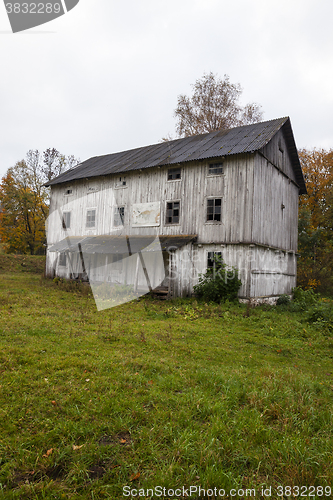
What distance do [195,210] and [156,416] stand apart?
13775 millimetres

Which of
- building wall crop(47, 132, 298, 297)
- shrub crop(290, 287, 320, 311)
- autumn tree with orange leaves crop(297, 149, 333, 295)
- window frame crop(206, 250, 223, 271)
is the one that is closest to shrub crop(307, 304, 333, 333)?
shrub crop(290, 287, 320, 311)

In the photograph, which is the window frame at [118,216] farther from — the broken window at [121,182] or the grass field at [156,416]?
the grass field at [156,416]

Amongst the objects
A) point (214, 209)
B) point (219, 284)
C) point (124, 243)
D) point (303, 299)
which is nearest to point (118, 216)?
point (124, 243)

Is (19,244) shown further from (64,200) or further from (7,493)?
(7,493)

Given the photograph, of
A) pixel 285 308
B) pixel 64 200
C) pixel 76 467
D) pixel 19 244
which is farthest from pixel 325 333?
pixel 19 244

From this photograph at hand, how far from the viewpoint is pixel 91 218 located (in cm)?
2169

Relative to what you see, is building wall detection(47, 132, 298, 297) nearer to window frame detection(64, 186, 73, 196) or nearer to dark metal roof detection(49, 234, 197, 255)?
dark metal roof detection(49, 234, 197, 255)

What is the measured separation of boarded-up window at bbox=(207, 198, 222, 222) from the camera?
1623 centimetres

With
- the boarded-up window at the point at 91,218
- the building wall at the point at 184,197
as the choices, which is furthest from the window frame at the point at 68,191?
the boarded-up window at the point at 91,218

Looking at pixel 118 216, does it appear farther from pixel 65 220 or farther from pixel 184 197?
pixel 65 220

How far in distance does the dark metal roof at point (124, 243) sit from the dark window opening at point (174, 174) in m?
3.42

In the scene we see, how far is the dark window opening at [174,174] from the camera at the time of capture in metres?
17.9

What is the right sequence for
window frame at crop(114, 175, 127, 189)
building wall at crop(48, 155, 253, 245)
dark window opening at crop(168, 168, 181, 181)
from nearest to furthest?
building wall at crop(48, 155, 253, 245) → dark window opening at crop(168, 168, 181, 181) → window frame at crop(114, 175, 127, 189)

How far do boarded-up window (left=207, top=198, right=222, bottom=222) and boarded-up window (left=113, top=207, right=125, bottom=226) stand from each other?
19.7ft
